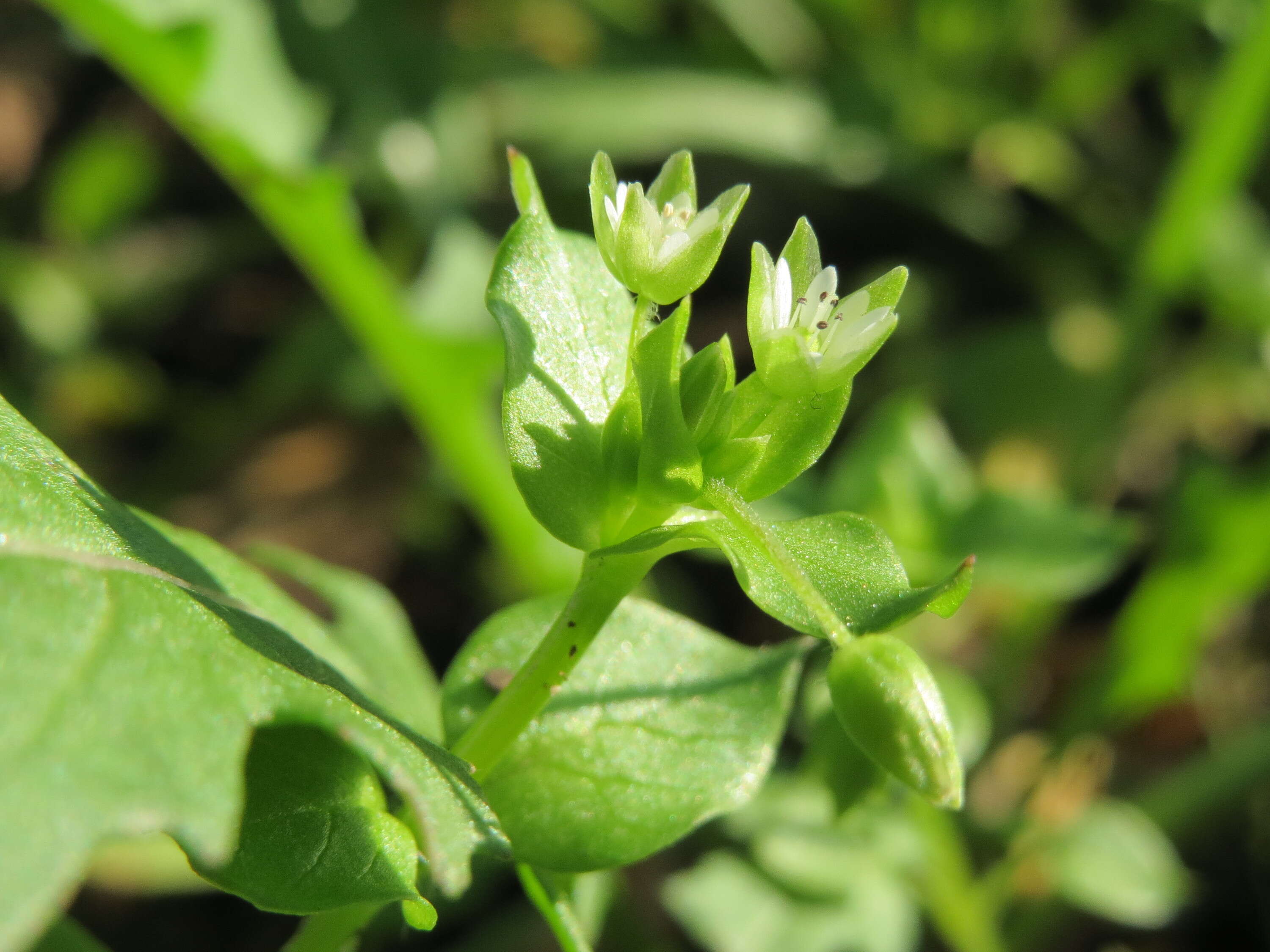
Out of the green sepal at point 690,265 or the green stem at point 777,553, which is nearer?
the green stem at point 777,553

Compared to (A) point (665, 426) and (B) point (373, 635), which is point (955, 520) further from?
(A) point (665, 426)

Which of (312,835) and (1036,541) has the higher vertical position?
(312,835)

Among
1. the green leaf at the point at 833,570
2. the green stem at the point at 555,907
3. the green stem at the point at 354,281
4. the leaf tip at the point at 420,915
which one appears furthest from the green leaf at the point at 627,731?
the green stem at the point at 354,281

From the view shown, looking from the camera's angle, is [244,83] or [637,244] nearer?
[637,244]

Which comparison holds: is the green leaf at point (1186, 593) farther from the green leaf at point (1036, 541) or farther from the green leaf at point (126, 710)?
the green leaf at point (126, 710)

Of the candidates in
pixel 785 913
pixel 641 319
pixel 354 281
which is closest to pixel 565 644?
pixel 641 319

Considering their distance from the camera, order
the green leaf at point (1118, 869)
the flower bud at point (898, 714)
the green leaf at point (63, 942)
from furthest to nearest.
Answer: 1. the green leaf at point (1118, 869)
2. the green leaf at point (63, 942)
3. the flower bud at point (898, 714)

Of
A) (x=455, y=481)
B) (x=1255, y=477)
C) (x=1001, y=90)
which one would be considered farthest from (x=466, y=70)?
(x=1255, y=477)

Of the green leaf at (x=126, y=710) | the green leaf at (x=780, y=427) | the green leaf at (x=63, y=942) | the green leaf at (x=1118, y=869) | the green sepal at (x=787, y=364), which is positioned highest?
the green sepal at (x=787, y=364)
